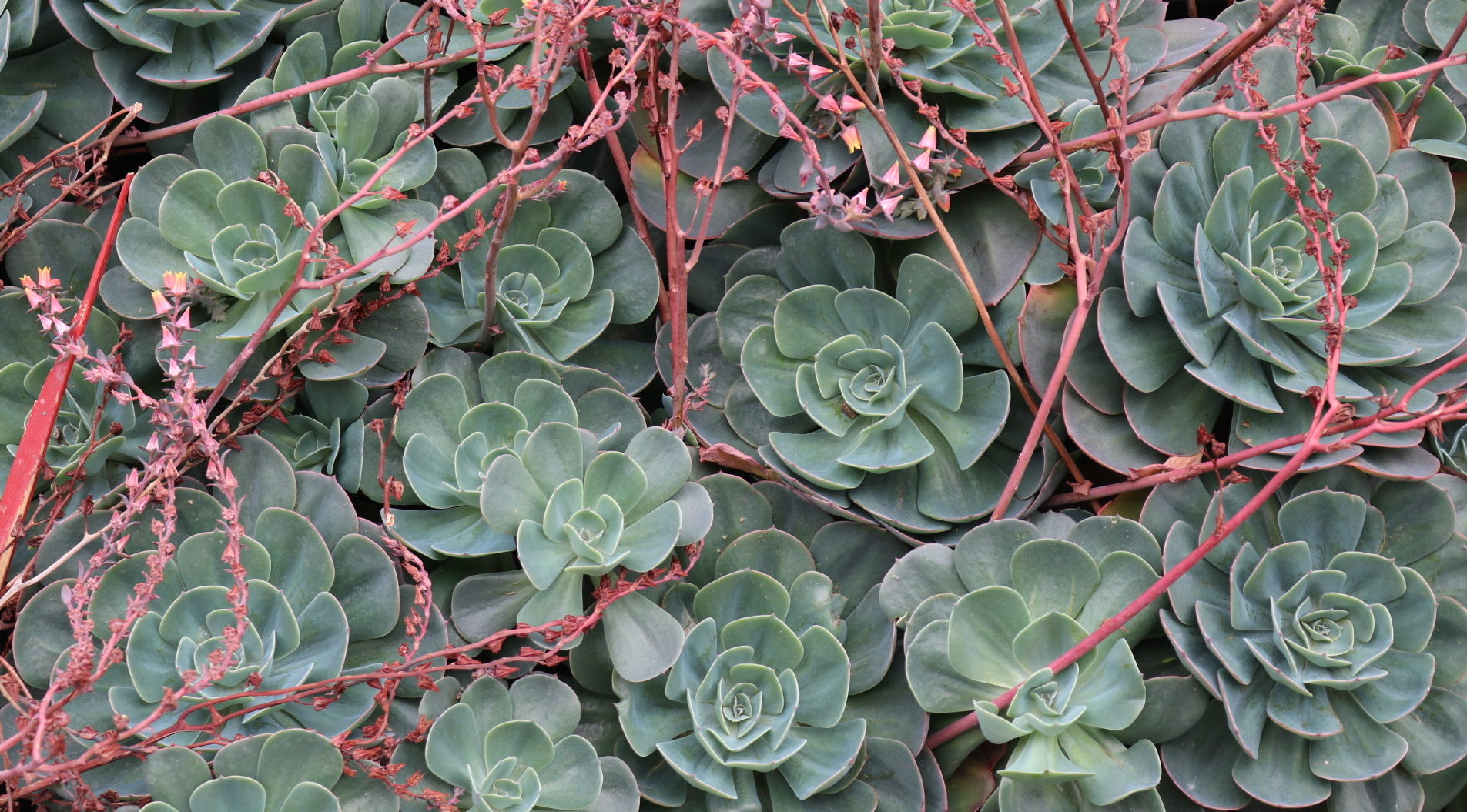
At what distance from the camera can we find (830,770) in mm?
1109

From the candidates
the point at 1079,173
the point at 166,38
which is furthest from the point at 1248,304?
the point at 166,38

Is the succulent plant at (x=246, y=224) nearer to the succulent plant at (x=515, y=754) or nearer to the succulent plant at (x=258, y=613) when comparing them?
the succulent plant at (x=258, y=613)

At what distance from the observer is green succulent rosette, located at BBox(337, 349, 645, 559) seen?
120 cm

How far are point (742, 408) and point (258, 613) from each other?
60cm

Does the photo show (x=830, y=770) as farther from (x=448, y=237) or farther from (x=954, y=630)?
(x=448, y=237)

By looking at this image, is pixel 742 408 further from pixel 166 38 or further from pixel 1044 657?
pixel 166 38

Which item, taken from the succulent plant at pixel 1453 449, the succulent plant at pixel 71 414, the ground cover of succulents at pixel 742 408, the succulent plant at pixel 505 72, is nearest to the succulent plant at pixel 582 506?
the ground cover of succulents at pixel 742 408

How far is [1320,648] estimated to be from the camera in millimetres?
1149

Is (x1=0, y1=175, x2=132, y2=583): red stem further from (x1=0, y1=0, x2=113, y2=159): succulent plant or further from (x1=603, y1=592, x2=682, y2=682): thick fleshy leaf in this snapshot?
(x1=603, y1=592, x2=682, y2=682): thick fleshy leaf

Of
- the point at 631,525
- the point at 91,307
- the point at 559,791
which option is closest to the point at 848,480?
the point at 631,525

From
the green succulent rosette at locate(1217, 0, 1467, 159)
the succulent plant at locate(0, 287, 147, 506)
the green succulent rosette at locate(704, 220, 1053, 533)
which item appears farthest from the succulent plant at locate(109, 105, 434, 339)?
the green succulent rosette at locate(1217, 0, 1467, 159)

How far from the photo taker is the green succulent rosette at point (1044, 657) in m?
1.09

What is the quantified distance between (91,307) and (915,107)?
41.2 inches

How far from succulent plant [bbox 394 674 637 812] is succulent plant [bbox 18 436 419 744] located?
0.31ft
